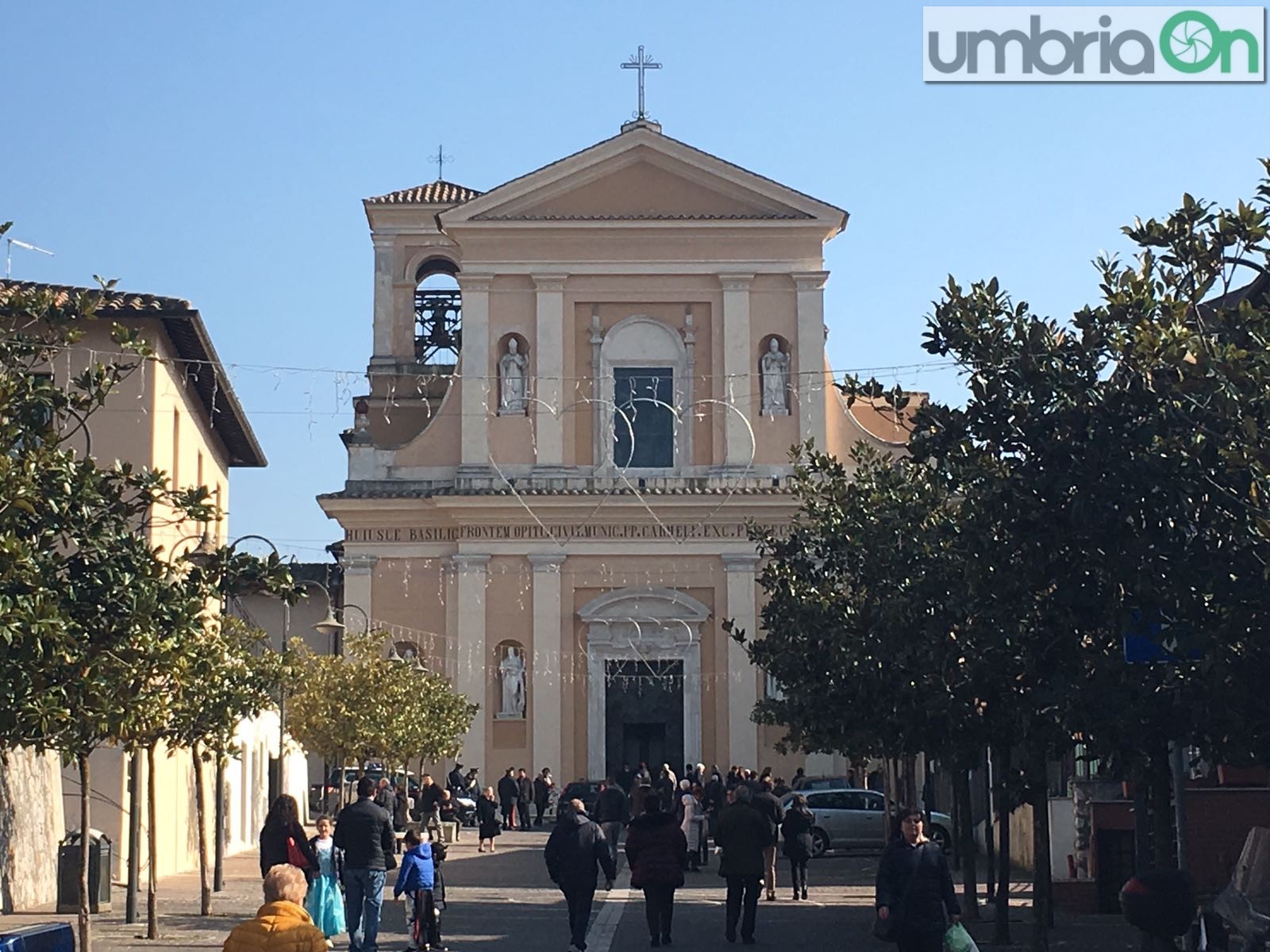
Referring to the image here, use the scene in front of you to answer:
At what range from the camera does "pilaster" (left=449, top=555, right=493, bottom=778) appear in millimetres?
44969

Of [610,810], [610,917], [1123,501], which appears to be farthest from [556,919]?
[1123,501]

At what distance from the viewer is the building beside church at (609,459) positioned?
45375mm

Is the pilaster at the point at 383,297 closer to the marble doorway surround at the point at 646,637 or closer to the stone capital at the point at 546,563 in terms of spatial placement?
the stone capital at the point at 546,563

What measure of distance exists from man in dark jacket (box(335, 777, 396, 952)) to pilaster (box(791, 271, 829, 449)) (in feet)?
98.0

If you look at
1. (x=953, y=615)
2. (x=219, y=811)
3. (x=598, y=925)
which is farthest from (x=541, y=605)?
(x=953, y=615)

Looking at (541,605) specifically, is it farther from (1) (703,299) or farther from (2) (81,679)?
(2) (81,679)

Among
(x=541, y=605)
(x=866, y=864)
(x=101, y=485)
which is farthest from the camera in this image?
(x=541, y=605)

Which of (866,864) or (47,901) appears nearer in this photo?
(47,901)

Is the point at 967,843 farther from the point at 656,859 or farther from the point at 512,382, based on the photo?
the point at 512,382

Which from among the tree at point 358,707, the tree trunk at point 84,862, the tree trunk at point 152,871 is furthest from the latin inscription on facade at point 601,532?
the tree trunk at point 84,862

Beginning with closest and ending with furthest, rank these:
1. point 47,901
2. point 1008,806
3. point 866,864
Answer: point 1008,806 → point 47,901 → point 866,864

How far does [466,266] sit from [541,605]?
7.99 metres

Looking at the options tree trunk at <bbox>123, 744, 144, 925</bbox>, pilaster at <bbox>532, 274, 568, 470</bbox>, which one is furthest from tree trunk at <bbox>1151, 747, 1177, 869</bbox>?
pilaster at <bbox>532, 274, 568, 470</bbox>

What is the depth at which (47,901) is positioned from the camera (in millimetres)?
22688
